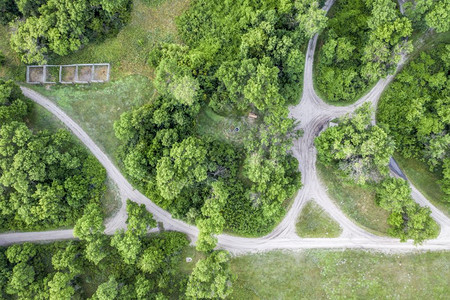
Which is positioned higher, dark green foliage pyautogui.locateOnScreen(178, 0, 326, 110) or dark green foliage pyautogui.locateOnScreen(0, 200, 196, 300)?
dark green foliage pyautogui.locateOnScreen(178, 0, 326, 110)

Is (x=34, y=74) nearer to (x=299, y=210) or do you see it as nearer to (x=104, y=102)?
(x=104, y=102)

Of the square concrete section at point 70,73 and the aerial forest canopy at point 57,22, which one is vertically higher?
the aerial forest canopy at point 57,22

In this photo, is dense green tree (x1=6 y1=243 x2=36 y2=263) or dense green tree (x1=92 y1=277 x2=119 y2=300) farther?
dense green tree (x1=6 y1=243 x2=36 y2=263)

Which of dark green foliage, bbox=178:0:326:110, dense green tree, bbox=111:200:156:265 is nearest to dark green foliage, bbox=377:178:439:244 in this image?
dark green foliage, bbox=178:0:326:110

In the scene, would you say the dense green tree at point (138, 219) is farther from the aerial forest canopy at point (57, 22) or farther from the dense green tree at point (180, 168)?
the aerial forest canopy at point (57, 22)

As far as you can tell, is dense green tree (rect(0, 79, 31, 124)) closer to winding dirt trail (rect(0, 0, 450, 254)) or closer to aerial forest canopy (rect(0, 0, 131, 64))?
aerial forest canopy (rect(0, 0, 131, 64))

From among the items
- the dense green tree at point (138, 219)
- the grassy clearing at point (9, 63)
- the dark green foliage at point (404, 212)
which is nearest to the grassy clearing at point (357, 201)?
the dark green foliage at point (404, 212)

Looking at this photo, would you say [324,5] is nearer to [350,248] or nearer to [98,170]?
[350,248]
